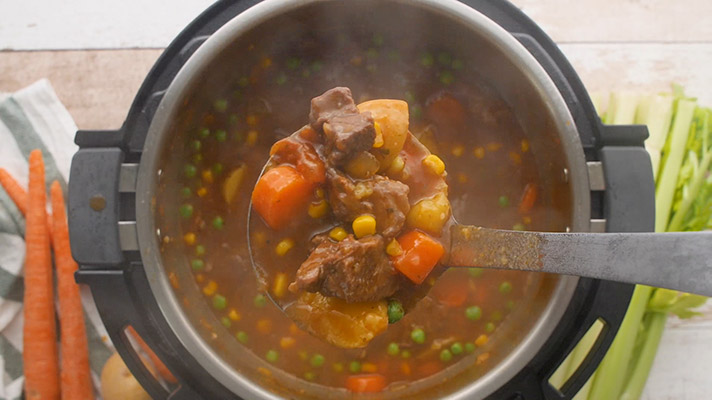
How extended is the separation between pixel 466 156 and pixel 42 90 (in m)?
2.15

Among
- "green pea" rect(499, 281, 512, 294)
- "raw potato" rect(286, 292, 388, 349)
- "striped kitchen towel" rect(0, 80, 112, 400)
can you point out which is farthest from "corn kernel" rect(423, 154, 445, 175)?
"striped kitchen towel" rect(0, 80, 112, 400)

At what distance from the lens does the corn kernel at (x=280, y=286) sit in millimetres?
2162

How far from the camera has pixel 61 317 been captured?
8.48 feet

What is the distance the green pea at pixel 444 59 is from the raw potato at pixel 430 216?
746 mm

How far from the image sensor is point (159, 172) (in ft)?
6.79

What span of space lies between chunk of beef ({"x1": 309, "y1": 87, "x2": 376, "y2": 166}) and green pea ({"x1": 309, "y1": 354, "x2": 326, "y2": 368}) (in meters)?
0.95

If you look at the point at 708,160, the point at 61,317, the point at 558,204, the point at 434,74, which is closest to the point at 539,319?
the point at 558,204

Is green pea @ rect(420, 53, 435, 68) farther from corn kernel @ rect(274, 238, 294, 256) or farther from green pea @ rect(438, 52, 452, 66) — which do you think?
corn kernel @ rect(274, 238, 294, 256)

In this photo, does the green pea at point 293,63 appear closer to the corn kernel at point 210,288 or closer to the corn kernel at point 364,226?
the corn kernel at point 364,226

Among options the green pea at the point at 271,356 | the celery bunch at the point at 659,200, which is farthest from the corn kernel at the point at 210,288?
the celery bunch at the point at 659,200

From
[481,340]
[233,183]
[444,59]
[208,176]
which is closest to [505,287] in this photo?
[481,340]

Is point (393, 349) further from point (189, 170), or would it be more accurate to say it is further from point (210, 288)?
point (189, 170)

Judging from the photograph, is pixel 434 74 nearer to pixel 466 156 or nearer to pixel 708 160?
pixel 466 156

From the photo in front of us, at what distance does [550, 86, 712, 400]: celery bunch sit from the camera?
8.50 ft
